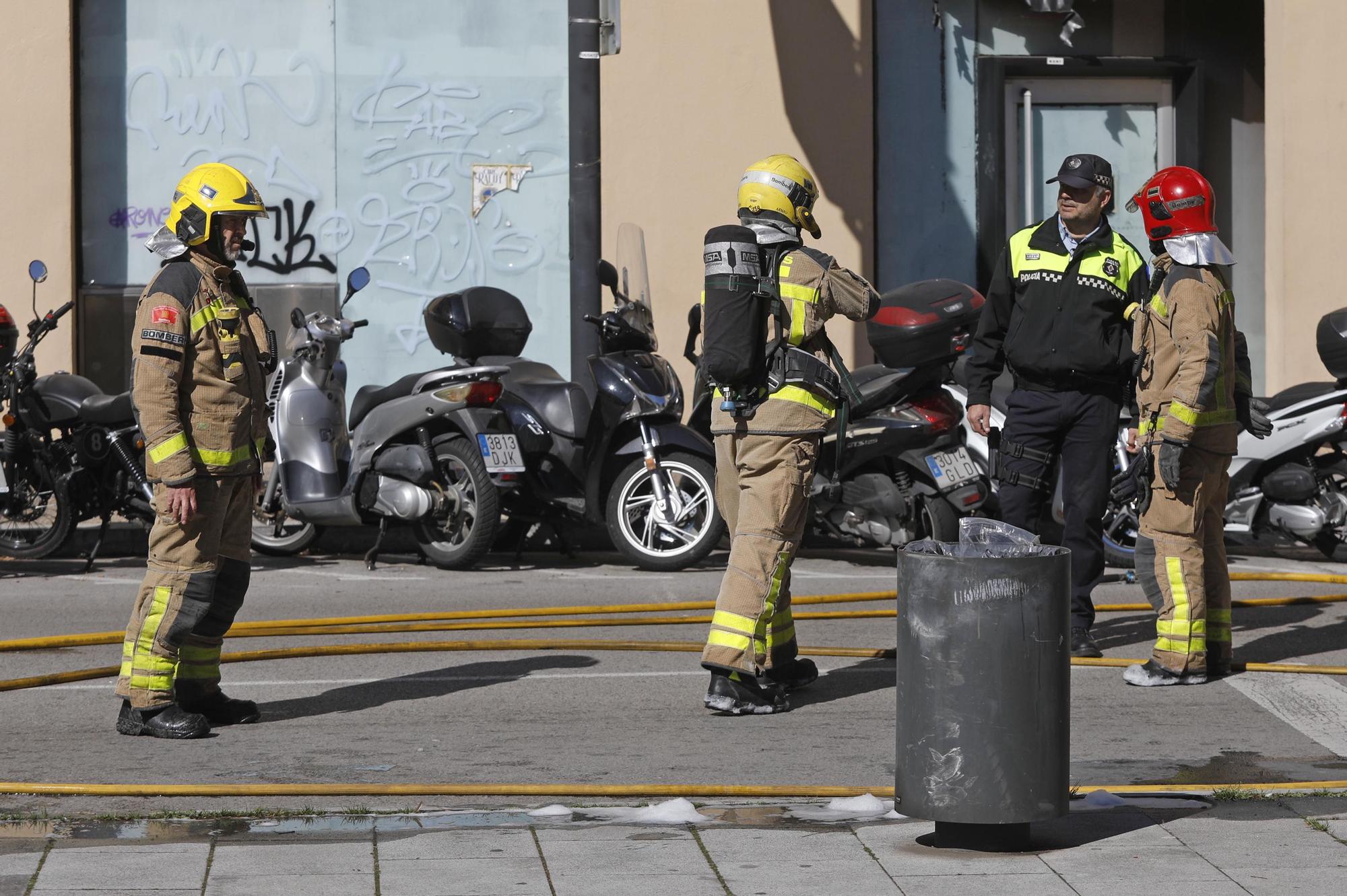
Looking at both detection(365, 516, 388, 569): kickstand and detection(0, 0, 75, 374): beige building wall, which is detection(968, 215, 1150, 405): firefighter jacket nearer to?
detection(365, 516, 388, 569): kickstand

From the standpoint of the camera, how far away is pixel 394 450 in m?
10.7

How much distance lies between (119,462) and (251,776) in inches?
208

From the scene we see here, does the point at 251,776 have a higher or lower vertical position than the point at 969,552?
lower

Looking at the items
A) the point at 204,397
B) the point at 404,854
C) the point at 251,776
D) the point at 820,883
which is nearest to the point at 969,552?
the point at 820,883

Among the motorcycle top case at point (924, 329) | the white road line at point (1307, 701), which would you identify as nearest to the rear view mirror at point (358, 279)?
the motorcycle top case at point (924, 329)

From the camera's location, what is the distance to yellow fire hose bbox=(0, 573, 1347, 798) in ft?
18.4

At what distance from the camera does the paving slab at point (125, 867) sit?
4613 mm

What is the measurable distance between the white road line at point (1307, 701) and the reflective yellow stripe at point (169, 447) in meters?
3.84

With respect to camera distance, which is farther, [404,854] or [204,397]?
[204,397]

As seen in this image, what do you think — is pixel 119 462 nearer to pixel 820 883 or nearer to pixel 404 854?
pixel 404 854

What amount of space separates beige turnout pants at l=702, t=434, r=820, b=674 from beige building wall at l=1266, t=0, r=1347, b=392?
790 cm

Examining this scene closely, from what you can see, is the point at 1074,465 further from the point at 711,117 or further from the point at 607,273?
the point at 711,117

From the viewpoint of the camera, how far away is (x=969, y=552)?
516 centimetres

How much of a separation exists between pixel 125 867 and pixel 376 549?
20.3ft
